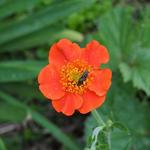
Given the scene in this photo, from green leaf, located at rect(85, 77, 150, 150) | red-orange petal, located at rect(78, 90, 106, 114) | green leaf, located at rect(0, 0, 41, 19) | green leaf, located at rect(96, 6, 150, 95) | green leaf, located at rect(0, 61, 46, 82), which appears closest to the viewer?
red-orange petal, located at rect(78, 90, 106, 114)

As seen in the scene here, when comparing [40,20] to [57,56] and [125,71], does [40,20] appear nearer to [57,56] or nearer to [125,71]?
[125,71]

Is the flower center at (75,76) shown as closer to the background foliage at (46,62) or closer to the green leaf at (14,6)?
the background foliage at (46,62)

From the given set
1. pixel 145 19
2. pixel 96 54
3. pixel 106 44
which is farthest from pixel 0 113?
pixel 96 54

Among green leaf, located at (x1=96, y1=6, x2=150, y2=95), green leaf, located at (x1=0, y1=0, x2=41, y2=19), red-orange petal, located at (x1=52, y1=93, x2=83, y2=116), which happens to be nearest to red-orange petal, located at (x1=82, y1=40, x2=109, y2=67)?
red-orange petal, located at (x1=52, y1=93, x2=83, y2=116)

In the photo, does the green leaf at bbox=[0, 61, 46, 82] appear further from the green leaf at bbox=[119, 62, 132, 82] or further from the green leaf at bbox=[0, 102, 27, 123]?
the green leaf at bbox=[119, 62, 132, 82]

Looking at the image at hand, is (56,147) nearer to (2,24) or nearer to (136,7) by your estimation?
(2,24)

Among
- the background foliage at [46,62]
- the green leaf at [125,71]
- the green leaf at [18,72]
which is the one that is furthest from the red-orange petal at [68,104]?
the green leaf at [18,72]
